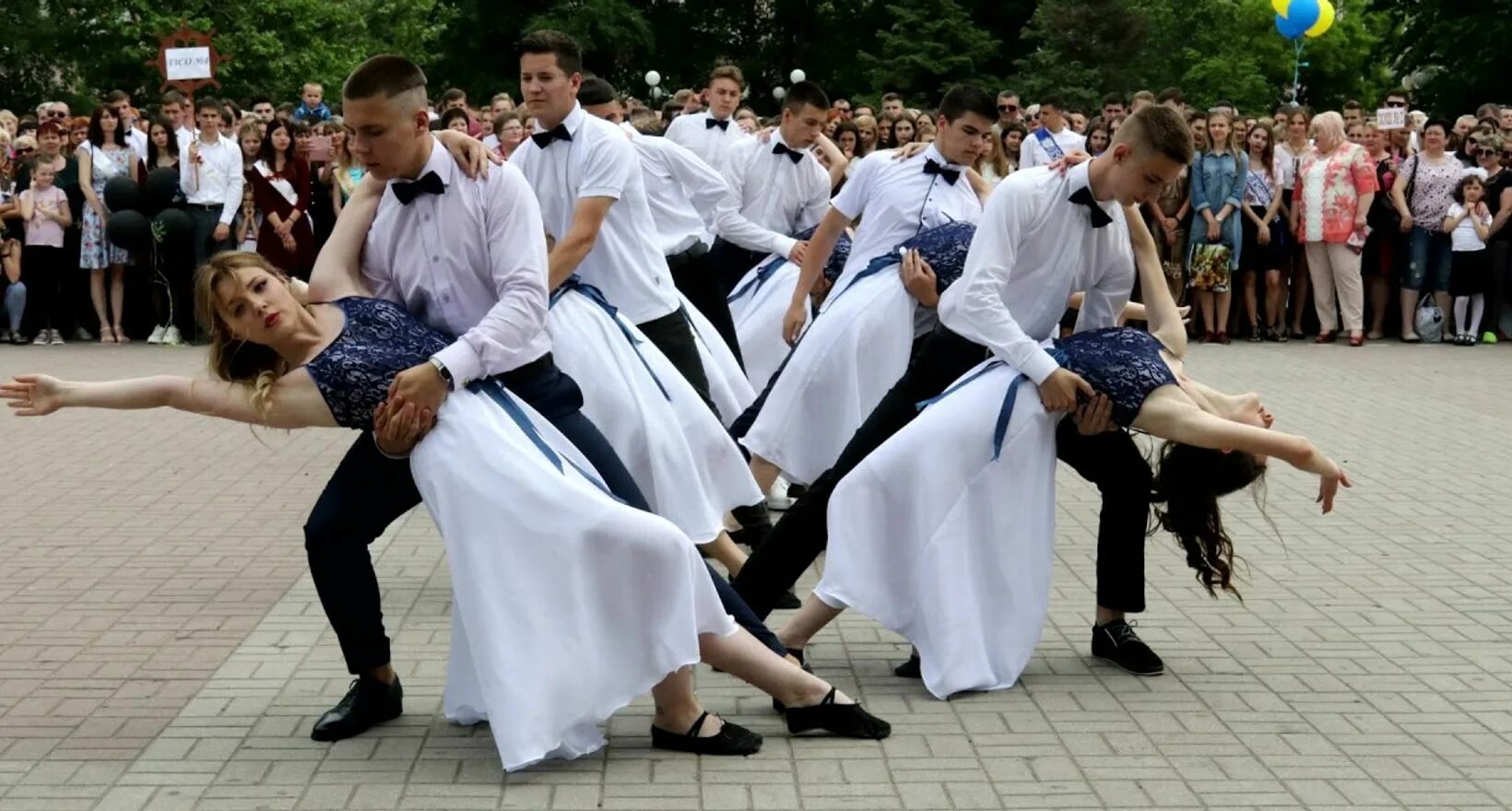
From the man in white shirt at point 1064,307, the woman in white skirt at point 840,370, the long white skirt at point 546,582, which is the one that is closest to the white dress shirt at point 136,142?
the woman in white skirt at point 840,370

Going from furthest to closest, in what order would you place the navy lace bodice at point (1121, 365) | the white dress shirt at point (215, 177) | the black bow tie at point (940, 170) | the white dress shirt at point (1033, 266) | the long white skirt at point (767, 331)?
the white dress shirt at point (215, 177), the long white skirt at point (767, 331), the black bow tie at point (940, 170), the white dress shirt at point (1033, 266), the navy lace bodice at point (1121, 365)

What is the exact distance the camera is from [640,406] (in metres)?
7.01

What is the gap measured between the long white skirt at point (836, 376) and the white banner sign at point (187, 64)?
41.3 feet

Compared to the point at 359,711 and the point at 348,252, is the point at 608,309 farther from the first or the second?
the point at 359,711

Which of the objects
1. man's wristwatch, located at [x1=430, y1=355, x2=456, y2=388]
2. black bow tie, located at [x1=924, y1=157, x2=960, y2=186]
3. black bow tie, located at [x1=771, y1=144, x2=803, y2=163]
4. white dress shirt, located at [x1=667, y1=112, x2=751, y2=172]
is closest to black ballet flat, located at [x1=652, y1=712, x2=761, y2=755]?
man's wristwatch, located at [x1=430, y1=355, x2=456, y2=388]

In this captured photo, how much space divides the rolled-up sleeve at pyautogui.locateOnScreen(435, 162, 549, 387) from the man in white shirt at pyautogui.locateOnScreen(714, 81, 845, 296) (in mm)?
4860

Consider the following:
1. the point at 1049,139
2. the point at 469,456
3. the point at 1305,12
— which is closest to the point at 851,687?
the point at 469,456

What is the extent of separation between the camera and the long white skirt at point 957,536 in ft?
19.7

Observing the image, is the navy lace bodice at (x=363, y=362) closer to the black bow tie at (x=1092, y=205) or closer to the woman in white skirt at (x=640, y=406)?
the woman in white skirt at (x=640, y=406)

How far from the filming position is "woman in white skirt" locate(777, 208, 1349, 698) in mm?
5965

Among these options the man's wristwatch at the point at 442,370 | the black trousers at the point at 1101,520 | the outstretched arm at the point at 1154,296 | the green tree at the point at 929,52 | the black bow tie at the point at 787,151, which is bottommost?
the black trousers at the point at 1101,520

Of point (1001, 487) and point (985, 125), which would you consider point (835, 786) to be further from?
point (985, 125)

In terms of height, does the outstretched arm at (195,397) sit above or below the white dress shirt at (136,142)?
below

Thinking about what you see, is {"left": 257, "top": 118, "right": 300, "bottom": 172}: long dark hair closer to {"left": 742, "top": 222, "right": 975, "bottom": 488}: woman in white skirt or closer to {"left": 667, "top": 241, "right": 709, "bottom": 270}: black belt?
{"left": 667, "top": 241, "right": 709, "bottom": 270}: black belt
